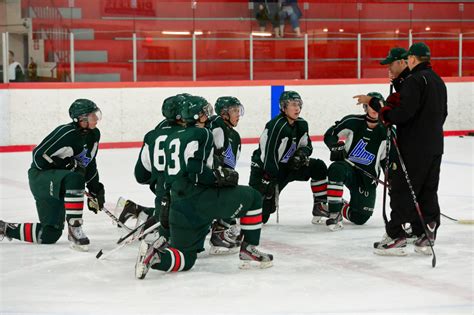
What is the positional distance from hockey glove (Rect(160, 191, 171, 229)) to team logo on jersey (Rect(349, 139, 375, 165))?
1.91 metres

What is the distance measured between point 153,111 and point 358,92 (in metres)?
3.05

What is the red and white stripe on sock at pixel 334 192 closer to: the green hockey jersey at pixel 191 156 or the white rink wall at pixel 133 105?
the green hockey jersey at pixel 191 156

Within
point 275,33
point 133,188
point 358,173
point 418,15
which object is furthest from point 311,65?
point 358,173

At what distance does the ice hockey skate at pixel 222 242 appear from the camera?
4984mm

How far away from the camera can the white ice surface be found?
379 cm

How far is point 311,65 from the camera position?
12297 mm

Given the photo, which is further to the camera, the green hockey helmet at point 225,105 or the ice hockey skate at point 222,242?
the green hockey helmet at point 225,105

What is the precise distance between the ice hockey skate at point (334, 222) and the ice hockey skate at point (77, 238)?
1601 mm

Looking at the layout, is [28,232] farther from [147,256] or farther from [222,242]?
[147,256]

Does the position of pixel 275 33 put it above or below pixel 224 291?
above

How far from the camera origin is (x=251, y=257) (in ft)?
14.8

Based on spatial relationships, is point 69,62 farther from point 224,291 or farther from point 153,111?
point 224,291

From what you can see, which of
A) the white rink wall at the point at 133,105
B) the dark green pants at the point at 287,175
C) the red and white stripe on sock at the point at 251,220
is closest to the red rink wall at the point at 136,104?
the white rink wall at the point at 133,105

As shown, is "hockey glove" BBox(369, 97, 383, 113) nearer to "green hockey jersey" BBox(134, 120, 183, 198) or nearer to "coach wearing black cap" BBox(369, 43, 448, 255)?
"coach wearing black cap" BBox(369, 43, 448, 255)
